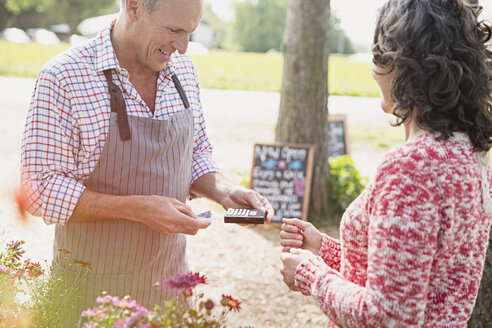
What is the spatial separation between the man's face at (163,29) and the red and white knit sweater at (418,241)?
0.95 metres

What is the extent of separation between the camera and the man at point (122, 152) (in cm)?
181

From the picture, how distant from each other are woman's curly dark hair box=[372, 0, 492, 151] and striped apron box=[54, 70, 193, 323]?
2.98 ft

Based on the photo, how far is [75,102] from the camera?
72.7 inches

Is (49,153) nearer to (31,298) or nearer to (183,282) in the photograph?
(31,298)

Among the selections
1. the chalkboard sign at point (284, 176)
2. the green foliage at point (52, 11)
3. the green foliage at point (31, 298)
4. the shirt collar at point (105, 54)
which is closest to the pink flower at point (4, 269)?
the green foliage at point (31, 298)

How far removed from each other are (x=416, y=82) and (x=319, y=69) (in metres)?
4.45

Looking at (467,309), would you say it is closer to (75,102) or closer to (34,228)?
(75,102)

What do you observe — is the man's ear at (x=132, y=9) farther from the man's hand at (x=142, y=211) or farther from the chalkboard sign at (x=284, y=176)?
the chalkboard sign at (x=284, y=176)

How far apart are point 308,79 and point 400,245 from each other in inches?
180

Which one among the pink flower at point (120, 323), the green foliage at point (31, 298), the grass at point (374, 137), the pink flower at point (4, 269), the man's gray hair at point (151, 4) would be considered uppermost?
the man's gray hair at point (151, 4)

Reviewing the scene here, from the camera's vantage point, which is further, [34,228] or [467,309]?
[34,228]

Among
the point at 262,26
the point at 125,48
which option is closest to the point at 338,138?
the point at 125,48

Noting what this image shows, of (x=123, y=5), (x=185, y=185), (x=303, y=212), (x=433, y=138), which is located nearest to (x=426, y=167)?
(x=433, y=138)

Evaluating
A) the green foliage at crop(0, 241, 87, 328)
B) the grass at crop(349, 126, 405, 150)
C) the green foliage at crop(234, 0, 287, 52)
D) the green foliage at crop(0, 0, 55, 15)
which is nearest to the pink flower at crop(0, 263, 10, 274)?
the green foliage at crop(0, 241, 87, 328)
